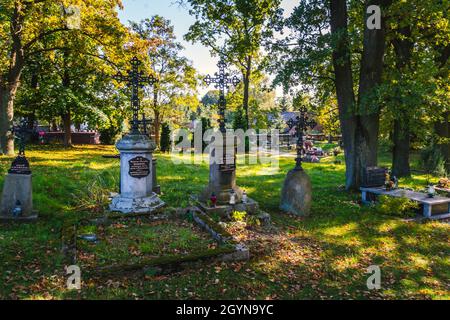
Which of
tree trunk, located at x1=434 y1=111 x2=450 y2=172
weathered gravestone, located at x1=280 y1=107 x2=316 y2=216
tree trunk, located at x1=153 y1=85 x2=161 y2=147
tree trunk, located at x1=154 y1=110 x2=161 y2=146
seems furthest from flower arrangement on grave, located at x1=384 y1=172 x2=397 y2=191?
tree trunk, located at x1=154 y1=110 x2=161 y2=146

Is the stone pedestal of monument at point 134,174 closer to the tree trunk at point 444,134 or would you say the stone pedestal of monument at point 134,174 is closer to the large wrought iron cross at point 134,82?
the large wrought iron cross at point 134,82

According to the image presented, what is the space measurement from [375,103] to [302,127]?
8.68 feet

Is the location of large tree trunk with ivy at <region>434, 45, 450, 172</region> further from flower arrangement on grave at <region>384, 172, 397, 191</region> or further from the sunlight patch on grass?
the sunlight patch on grass

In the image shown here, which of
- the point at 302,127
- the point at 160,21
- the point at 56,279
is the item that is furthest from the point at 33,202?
the point at 160,21

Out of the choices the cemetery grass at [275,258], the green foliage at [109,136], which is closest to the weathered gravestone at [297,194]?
the cemetery grass at [275,258]

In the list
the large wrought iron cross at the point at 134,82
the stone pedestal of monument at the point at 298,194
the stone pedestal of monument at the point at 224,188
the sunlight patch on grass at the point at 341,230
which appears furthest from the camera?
the stone pedestal of monument at the point at 298,194

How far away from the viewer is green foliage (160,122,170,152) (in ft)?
95.2

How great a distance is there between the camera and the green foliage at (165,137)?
95.2ft

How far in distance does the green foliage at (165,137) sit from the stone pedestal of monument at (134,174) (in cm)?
1989

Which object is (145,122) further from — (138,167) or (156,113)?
(156,113)

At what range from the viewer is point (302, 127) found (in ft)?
35.8

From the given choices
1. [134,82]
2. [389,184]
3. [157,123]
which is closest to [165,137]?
[157,123]

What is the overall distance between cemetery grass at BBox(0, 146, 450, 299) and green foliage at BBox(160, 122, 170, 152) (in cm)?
1727

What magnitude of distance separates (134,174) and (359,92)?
9.05 meters
